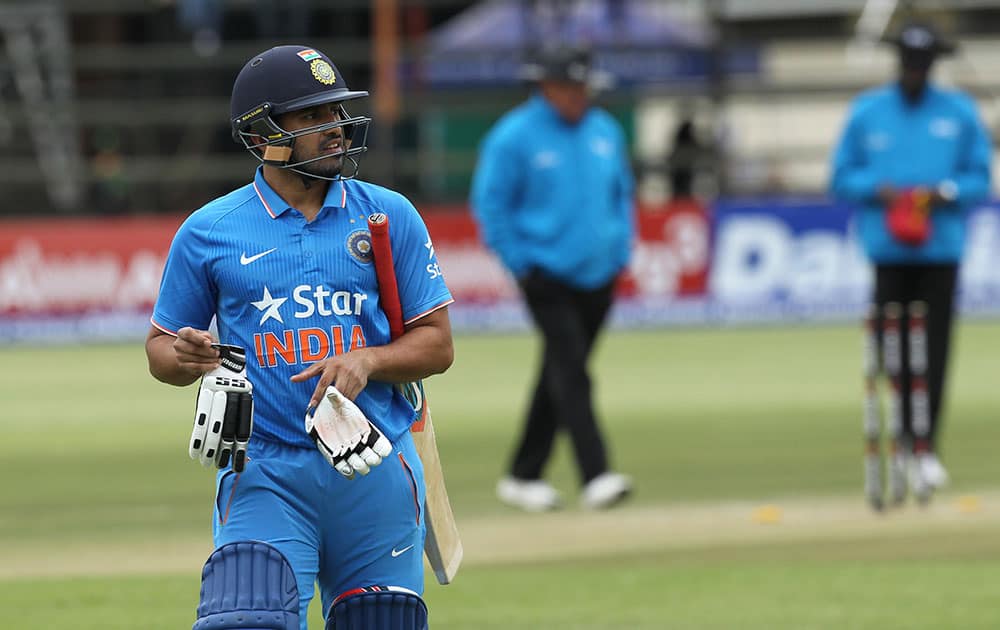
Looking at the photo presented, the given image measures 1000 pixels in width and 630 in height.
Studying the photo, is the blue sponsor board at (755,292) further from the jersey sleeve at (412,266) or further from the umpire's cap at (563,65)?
the jersey sleeve at (412,266)

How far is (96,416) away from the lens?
1512cm

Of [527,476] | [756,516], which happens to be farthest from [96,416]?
[756,516]

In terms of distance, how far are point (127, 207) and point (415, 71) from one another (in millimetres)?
4312

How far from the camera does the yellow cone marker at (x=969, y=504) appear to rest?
9867 millimetres

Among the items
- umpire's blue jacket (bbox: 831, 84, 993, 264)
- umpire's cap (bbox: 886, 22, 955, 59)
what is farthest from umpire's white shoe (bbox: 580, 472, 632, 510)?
umpire's cap (bbox: 886, 22, 955, 59)

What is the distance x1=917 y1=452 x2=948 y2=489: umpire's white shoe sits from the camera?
397 inches

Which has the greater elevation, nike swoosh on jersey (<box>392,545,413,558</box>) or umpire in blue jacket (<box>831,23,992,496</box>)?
nike swoosh on jersey (<box>392,545,413,558</box>)

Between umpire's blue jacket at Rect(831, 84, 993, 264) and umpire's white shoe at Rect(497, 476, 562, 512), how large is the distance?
7.36ft

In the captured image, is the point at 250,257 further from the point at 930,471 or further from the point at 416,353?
the point at 930,471

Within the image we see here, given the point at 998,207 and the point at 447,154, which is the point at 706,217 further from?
the point at 447,154

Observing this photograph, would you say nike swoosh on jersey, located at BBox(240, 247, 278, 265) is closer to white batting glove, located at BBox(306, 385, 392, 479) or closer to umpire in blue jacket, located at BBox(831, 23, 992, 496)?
white batting glove, located at BBox(306, 385, 392, 479)

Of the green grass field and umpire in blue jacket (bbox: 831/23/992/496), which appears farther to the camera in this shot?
umpire in blue jacket (bbox: 831/23/992/496)

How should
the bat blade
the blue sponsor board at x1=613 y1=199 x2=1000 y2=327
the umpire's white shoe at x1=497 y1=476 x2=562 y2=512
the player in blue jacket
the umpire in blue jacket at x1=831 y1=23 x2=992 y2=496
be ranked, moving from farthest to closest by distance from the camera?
the blue sponsor board at x1=613 y1=199 x2=1000 y2=327 → the umpire in blue jacket at x1=831 y1=23 x2=992 y2=496 → the umpire's white shoe at x1=497 y1=476 x2=562 y2=512 → the bat blade → the player in blue jacket

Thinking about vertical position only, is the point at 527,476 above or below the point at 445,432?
above
